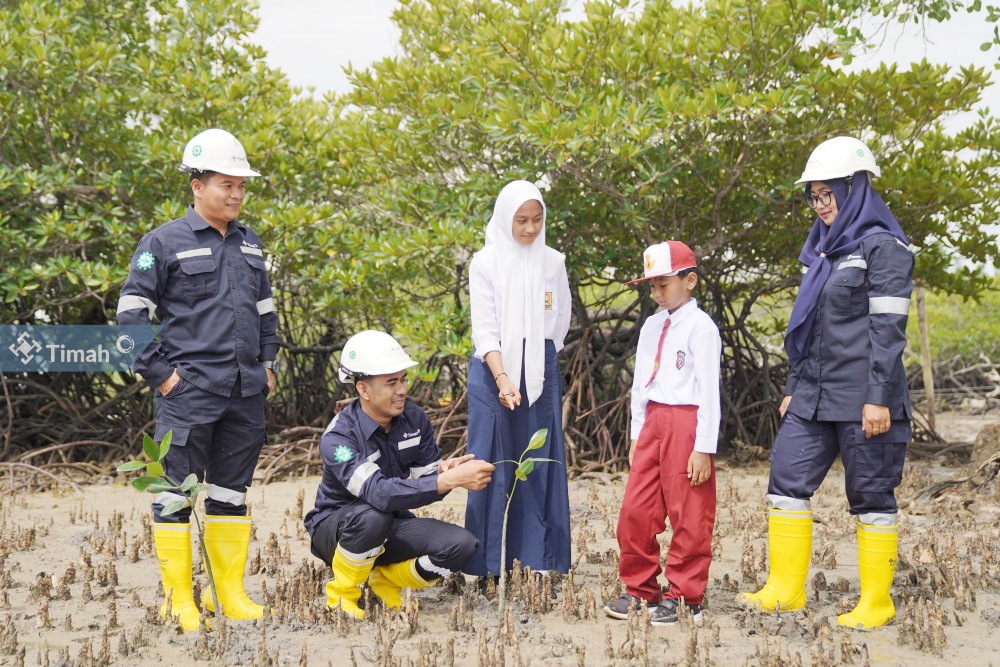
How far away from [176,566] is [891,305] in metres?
2.68

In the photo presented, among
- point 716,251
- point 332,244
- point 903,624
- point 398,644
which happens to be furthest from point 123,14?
point 903,624

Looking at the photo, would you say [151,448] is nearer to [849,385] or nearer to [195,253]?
[195,253]

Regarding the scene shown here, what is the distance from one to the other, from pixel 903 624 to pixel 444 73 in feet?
15.2

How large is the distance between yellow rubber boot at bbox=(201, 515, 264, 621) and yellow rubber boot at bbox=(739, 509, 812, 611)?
190cm

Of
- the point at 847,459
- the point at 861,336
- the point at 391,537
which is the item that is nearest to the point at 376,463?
the point at 391,537

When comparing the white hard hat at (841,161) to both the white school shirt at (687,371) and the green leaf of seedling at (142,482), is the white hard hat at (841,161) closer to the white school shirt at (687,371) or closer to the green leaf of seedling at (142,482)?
the white school shirt at (687,371)

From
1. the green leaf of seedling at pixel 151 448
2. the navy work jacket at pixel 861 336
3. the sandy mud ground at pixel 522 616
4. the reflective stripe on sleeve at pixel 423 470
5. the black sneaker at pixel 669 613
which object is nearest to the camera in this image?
the green leaf of seedling at pixel 151 448

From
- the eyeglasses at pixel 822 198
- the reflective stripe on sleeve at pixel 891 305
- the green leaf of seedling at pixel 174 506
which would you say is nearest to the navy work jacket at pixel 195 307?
the green leaf of seedling at pixel 174 506

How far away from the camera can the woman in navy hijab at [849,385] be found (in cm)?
332

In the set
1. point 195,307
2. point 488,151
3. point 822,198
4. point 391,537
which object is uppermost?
point 488,151

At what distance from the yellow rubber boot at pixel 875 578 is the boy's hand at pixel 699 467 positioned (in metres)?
0.64

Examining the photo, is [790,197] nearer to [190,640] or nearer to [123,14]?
→ [190,640]

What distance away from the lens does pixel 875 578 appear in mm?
3412

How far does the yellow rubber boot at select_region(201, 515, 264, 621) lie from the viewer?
3611mm
